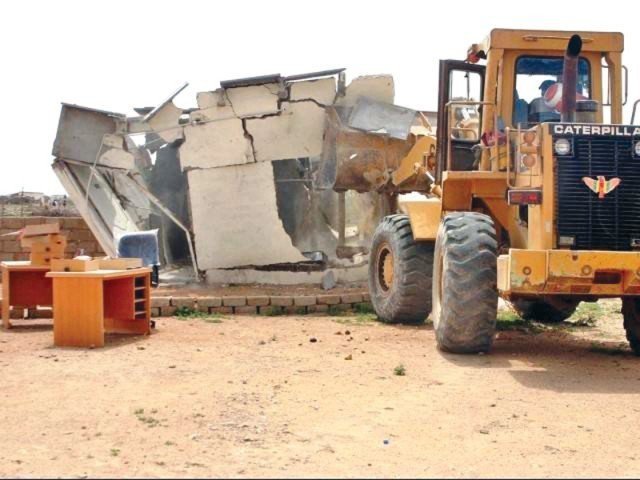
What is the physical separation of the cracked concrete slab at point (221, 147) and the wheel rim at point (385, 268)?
3835 millimetres

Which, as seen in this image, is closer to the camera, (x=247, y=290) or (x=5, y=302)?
(x=5, y=302)

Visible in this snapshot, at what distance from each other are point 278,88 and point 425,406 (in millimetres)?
8911

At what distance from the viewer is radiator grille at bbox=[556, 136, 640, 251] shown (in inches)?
313

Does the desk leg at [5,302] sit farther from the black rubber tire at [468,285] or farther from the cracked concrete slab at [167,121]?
the black rubber tire at [468,285]

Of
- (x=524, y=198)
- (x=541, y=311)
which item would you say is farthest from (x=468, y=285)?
(x=541, y=311)

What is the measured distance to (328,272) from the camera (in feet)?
46.4

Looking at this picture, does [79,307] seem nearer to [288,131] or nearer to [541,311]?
[541,311]

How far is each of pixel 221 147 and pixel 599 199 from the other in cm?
775

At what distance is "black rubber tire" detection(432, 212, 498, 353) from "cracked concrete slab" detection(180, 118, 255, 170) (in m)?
6.63

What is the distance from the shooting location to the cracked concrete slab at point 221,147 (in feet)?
47.8

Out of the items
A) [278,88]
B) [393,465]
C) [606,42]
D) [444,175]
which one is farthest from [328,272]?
[393,465]

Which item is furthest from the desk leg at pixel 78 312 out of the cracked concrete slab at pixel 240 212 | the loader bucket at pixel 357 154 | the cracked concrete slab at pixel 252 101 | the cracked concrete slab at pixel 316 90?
the cracked concrete slab at pixel 316 90

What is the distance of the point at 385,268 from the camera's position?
11.4m

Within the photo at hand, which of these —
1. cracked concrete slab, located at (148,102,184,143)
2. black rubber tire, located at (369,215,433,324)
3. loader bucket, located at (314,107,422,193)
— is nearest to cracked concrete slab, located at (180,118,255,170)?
cracked concrete slab, located at (148,102,184,143)
